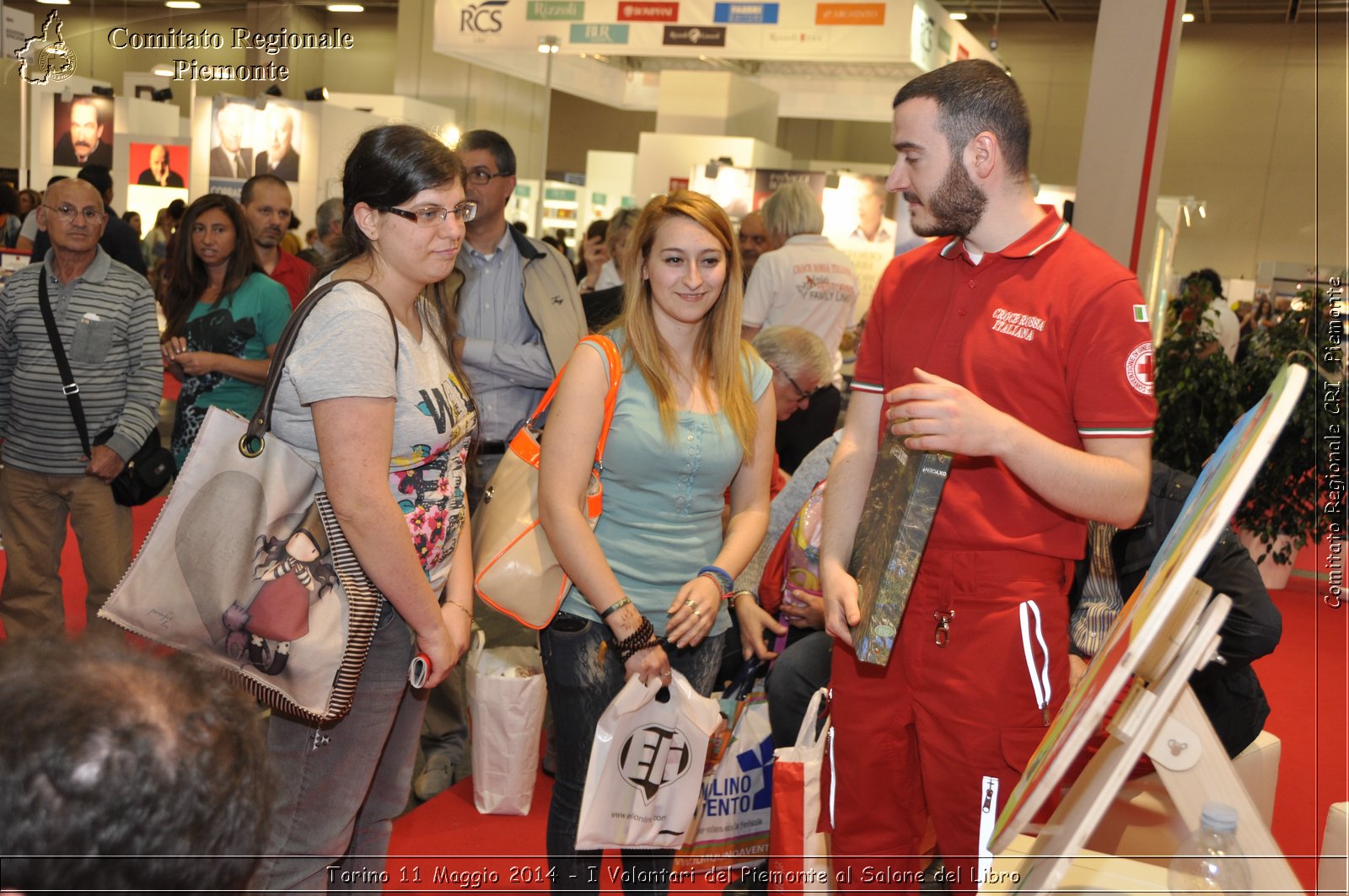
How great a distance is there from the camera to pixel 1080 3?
17.0 meters

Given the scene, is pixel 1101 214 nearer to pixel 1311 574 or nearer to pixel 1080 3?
pixel 1311 574

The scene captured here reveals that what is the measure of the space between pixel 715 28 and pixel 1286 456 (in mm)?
5996

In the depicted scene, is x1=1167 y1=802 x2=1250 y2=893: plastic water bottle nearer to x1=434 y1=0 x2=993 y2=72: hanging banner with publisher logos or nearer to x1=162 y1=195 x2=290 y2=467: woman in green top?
x1=162 y1=195 x2=290 y2=467: woman in green top

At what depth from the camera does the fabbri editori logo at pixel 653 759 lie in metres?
2.09

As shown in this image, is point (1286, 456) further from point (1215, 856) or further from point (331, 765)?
point (331, 765)

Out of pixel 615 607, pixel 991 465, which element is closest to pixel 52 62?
pixel 615 607

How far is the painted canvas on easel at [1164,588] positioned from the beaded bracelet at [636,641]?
969mm

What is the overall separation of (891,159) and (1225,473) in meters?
20.5

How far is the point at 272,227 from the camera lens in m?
4.50

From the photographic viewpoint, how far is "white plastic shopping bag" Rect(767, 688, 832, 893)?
206 cm

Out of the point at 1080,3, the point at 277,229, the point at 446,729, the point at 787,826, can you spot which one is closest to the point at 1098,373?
the point at 787,826

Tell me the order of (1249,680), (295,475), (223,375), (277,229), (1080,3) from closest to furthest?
(295,475)
(1249,680)
(223,375)
(277,229)
(1080,3)

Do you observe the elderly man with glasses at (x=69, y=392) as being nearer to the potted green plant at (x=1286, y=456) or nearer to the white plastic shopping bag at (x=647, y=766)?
the white plastic shopping bag at (x=647, y=766)

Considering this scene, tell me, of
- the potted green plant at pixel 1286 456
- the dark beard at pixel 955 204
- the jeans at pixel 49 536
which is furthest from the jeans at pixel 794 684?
the potted green plant at pixel 1286 456
